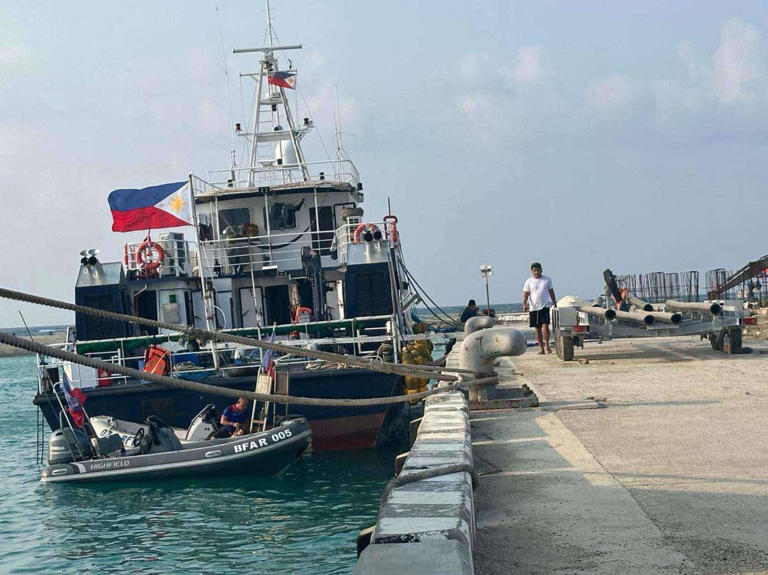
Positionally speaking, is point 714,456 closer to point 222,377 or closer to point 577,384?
point 577,384

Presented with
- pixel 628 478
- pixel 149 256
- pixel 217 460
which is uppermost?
pixel 149 256

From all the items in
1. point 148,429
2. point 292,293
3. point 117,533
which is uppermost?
point 292,293

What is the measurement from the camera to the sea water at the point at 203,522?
10.3 metres

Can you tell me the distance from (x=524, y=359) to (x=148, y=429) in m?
7.35

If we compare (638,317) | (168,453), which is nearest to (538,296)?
(638,317)

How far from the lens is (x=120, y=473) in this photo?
14062 mm

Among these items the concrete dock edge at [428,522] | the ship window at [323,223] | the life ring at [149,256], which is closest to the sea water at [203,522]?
the concrete dock edge at [428,522]

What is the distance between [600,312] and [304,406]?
570 cm

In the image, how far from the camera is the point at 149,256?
20078 millimetres

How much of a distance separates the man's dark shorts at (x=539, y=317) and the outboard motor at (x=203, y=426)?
6.47 metres

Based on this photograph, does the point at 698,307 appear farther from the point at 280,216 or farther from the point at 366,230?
the point at 280,216

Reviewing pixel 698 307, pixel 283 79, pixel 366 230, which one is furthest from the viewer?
pixel 283 79

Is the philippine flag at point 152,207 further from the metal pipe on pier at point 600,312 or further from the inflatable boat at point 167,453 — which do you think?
the metal pipe on pier at point 600,312

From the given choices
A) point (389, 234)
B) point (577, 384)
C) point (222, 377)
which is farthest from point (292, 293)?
point (577, 384)
